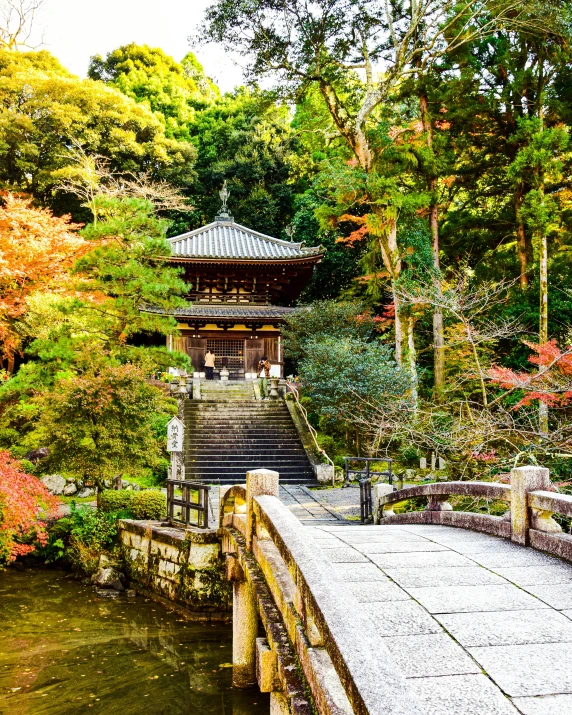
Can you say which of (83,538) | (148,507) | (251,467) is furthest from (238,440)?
(83,538)

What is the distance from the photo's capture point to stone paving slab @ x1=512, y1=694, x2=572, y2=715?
8.98 feet

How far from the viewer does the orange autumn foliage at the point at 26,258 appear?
18719 millimetres

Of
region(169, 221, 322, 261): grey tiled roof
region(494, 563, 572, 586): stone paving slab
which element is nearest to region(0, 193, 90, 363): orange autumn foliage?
region(169, 221, 322, 261): grey tiled roof

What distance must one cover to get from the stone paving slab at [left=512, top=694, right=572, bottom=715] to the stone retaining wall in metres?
6.87

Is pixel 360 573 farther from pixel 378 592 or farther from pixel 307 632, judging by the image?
pixel 307 632

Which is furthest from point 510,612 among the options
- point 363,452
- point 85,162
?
point 85,162

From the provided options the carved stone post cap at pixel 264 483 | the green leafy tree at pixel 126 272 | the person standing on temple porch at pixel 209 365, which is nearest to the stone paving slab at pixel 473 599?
the carved stone post cap at pixel 264 483

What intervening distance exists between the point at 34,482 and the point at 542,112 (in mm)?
17627

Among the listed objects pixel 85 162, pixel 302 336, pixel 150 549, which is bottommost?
pixel 150 549

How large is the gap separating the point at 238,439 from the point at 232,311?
8.07 metres

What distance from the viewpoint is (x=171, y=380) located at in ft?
69.7

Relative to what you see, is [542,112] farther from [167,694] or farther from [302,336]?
[167,694]

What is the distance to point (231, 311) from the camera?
24.1 meters

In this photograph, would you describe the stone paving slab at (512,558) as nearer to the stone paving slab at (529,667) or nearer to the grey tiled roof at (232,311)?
the stone paving slab at (529,667)
